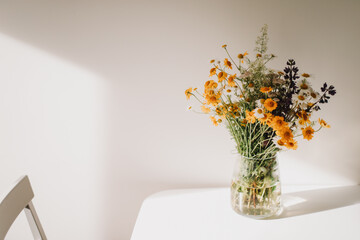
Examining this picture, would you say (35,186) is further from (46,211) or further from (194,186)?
(194,186)

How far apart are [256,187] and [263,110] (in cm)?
29

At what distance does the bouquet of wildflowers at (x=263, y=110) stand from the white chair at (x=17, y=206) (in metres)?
0.61

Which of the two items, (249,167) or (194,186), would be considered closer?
(249,167)

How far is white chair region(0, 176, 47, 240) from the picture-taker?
800 millimetres

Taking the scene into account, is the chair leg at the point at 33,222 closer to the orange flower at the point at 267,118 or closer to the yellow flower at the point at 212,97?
the yellow flower at the point at 212,97

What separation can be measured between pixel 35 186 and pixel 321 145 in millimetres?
1300

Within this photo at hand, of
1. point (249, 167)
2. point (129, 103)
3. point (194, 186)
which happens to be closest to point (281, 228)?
point (249, 167)

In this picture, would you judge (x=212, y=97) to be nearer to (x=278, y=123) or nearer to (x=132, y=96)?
(x=278, y=123)

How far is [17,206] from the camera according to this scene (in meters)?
0.87

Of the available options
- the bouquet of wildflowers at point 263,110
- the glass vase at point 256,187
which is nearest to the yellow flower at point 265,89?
the bouquet of wildflowers at point 263,110

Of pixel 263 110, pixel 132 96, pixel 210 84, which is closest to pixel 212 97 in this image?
pixel 210 84

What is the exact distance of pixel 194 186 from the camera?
1424mm

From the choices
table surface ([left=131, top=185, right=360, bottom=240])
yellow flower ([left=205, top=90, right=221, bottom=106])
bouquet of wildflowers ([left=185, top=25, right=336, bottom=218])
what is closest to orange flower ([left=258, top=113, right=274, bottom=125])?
bouquet of wildflowers ([left=185, top=25, right=336, bottom=218])

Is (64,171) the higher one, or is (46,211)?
(64,171)
